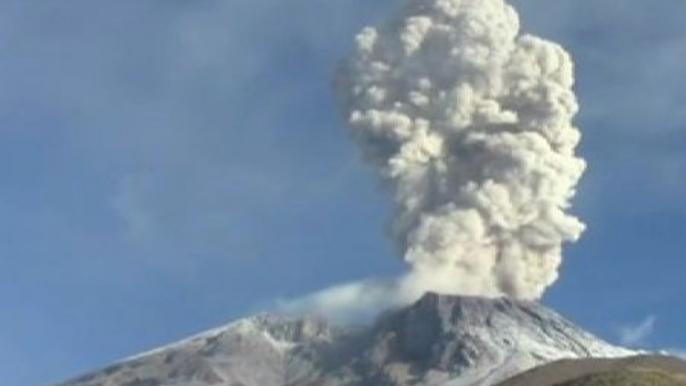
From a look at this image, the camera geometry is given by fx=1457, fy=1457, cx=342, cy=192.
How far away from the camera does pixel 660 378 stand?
151 metres

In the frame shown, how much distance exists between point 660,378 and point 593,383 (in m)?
7.00

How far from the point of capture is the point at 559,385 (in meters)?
158

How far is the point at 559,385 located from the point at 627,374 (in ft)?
24.1

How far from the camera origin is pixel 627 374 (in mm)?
155750

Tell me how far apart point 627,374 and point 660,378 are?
5367mm

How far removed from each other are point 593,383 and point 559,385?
5.14 m

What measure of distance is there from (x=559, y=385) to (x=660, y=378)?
11619mm
